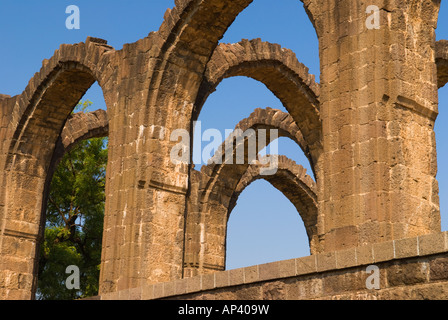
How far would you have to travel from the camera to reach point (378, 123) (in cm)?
699

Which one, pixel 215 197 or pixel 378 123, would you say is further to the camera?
pixel 215 197

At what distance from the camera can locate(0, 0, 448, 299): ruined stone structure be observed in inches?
262

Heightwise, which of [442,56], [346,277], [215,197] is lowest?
[346,277]

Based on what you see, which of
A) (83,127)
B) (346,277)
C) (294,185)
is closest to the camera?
(346,277)

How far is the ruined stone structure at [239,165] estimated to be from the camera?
262 inches

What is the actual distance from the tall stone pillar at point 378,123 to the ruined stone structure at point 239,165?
0.04 feet

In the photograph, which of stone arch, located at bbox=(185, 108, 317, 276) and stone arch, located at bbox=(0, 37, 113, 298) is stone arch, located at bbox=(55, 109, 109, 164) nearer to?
stone arch, located at bbox=(0, 37, 113, 298)

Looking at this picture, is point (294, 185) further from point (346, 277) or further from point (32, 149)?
point (346, 277)

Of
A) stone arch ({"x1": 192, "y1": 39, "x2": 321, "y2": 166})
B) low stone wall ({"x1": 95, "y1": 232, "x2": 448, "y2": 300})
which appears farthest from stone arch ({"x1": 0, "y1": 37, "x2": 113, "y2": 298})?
low stone wall ({"x1": 95, "y1": 232, "x2": 448, "y2": 300})

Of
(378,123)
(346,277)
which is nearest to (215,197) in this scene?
(378,123)

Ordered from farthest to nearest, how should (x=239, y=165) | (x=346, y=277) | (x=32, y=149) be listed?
(x=239, y=165), (x=32, y=149), (x=346, y=277)

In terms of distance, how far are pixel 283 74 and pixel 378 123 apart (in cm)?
609

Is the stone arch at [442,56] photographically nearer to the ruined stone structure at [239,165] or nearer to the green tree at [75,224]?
the ruined stone structure at [239,165]
